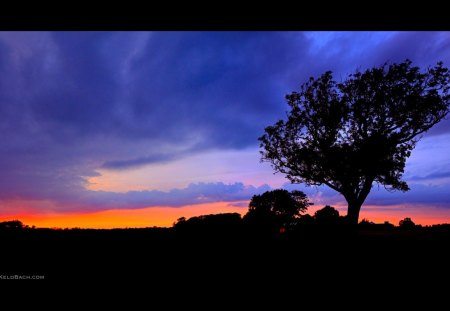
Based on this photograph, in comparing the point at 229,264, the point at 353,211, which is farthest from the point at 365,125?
the point at 229,264

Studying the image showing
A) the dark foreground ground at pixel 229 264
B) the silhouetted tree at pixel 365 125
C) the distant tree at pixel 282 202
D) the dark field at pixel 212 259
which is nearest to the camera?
the dark foreground ground at pixel 229 264

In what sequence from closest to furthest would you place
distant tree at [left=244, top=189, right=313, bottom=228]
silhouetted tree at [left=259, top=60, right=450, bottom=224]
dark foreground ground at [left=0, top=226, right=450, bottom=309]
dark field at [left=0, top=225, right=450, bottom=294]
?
1. dark foreground ground at [left=0, top=226, right=450, bottom=309]
2. dark field at [left=0, top=225, right=450, bottom=294]
3. silhouetted tree at [left=259, top=60, right=450, bottom=224]
4. distant tree at [left=244, top=189, right=313, bottom=228]

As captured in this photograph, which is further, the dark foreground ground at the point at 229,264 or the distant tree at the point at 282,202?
the distant tree at the point at 282,202

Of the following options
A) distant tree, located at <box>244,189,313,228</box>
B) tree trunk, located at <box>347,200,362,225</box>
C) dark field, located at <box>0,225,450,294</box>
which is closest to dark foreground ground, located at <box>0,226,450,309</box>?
dark field, located at <box>0,225,450,294</box>

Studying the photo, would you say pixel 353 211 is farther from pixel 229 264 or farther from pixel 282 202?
pixel 282 202

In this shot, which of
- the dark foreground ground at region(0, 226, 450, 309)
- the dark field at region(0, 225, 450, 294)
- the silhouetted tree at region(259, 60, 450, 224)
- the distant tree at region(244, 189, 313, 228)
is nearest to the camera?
the dark foreground ground at region(0, 226, 450, 309)

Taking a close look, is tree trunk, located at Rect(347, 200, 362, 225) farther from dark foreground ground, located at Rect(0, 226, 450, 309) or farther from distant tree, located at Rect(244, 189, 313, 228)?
distant tree, located at Rect(244, 189, 313, 228)

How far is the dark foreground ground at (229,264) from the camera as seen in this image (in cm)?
642

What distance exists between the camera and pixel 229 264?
8.49 meters

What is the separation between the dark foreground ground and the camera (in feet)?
21.1

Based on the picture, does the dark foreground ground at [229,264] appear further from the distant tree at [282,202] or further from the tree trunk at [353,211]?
the distant tree at [282,202]

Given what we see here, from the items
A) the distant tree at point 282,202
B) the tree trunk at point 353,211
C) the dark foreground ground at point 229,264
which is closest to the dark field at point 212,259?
the dark foreground ground at point 229,264

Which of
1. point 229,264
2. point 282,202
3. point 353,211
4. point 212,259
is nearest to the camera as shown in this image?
point 229,264

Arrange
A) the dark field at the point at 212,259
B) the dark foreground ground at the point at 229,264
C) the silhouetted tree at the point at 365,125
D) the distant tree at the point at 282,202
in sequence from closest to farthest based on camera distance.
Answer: the dark foreground ground at the point at 229,264 → the dark field at the point at 212,259 → the silhouetted tree at the point at 365,125 → the distant tree at the point at 282,202
